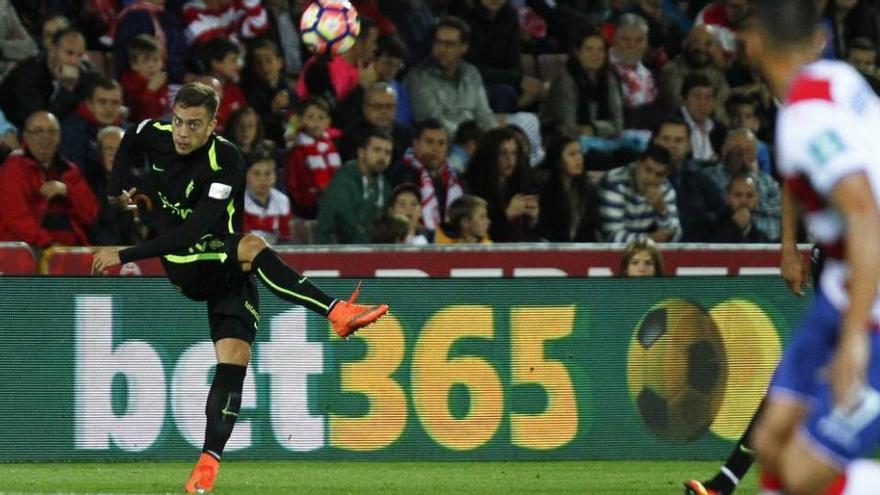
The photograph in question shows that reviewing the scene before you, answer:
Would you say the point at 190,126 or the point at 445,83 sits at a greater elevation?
the point at 445,83

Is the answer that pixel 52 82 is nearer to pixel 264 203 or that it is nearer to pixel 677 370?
pixel 264 203

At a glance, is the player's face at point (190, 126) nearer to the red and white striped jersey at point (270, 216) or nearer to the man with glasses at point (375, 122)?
the red and white striped jersey at point (270, 216)

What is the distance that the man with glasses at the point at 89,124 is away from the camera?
1278cm

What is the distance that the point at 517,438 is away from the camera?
36.8 feet

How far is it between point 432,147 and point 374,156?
25.7 inches

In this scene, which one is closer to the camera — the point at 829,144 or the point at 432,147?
the point at 829,144

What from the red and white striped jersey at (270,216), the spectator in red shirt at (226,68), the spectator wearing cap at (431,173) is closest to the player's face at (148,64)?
the spectator in red shirt at (226,68)

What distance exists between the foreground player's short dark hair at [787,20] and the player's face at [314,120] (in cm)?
849

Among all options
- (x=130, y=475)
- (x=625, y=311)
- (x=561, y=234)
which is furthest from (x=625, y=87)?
(x=130, y=475)

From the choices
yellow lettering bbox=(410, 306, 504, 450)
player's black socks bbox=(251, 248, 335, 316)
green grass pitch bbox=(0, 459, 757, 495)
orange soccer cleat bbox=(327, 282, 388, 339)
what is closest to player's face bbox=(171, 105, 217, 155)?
player's black socks bbox=(251, 248, 335, 316)

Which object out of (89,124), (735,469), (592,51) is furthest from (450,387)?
(592,51)

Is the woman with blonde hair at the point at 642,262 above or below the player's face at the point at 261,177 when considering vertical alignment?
below

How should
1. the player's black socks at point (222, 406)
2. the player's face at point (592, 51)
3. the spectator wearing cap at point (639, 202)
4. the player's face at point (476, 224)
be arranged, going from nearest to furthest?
the player's black socks at point (222, 406)
the player's face at point (476, 224)
the spectator wearing cap at point (639, 202)
the player's face at point (592, 51)

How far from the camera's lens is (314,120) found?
13.4 metres
